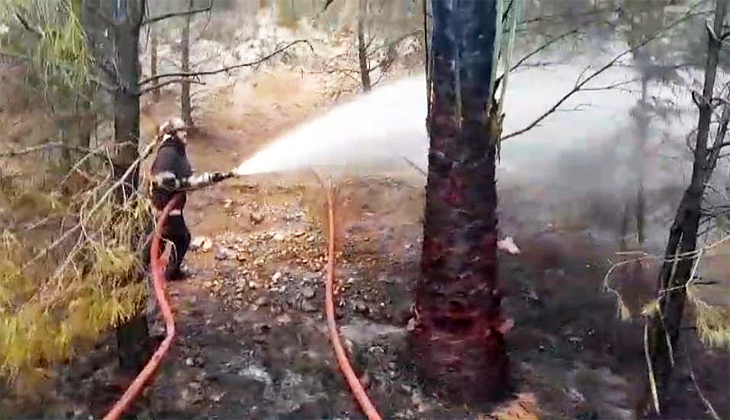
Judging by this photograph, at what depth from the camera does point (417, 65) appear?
6500 mm

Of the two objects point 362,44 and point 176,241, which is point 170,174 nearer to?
point 176,241

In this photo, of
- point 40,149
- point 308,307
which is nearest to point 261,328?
point 308,307

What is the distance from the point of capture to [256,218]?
19.4ft

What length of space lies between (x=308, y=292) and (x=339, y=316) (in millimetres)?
318

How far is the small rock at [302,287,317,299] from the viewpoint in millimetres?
5008

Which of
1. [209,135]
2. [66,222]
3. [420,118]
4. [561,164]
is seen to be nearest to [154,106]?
[209,135]

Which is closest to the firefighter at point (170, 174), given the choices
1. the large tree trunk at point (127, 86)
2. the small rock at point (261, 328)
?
the large tree trunk at point (127, 86)

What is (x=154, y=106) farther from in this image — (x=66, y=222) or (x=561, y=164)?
(x=561, y=164)

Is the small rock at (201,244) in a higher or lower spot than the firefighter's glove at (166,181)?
lower

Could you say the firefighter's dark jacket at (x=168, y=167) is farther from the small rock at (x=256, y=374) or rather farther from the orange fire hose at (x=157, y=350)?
the small rock at (x=256, y=374)

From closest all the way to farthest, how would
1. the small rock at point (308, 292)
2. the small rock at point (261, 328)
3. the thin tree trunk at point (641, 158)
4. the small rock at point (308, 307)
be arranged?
the small rock at point (261, 328), the small rock at point (308, 307), the small rock at point (308, 292), the thin tree trunk at point (641, 158)

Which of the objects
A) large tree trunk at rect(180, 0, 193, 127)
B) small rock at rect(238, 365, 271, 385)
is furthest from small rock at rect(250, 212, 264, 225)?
small rock at rect(238, 365, 271, 385)

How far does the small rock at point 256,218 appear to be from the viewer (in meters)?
5.89

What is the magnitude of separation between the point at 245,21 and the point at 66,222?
299 cm
